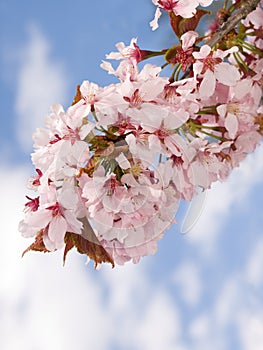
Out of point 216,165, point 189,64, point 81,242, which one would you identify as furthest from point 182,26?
point 81,242

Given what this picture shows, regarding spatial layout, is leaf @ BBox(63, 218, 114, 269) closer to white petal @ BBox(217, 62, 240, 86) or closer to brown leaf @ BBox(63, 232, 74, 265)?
brown leaf @ BBox(63, 232, 74, 265)

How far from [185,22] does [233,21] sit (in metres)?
0.06

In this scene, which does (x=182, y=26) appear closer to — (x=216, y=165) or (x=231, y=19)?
(x=231, y=19)

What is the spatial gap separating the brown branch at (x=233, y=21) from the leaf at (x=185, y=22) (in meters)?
0.03

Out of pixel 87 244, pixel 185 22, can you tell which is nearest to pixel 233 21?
pixel 185 22

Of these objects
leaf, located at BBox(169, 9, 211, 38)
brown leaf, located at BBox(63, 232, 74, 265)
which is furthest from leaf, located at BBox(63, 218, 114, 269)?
leaf, located at BBox(169, 9, 211, 38)

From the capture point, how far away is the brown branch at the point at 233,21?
2.43ft

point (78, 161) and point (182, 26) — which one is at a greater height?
point (182, 26)

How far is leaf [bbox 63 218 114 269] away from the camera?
67cm

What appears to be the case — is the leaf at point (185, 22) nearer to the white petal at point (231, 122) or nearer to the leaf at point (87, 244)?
the white petal at point (231, 122)

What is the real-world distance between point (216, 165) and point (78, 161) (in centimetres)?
17

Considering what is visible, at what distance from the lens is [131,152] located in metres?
0.63

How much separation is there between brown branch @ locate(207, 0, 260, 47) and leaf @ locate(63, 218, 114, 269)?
265mm

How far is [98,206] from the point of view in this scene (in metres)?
0.64
